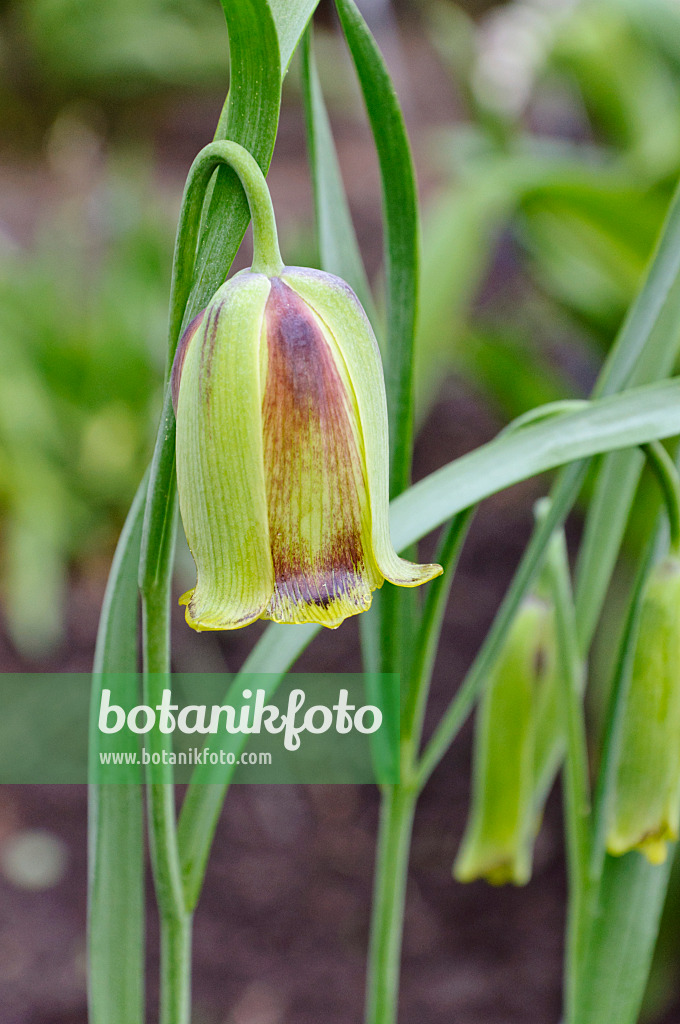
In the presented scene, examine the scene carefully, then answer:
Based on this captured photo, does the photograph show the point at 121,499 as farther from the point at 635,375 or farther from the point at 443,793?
the point at 635,375

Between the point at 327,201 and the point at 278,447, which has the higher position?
the point at 327,201

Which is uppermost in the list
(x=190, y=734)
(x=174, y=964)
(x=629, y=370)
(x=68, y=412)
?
(x=68, y=412)

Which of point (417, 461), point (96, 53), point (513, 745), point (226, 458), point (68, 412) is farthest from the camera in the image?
point (96, 53)

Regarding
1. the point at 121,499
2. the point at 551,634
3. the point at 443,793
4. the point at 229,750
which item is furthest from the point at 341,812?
the point at 229,750

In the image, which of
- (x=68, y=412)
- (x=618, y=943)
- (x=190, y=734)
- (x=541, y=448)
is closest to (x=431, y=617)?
(x=541, y=448)

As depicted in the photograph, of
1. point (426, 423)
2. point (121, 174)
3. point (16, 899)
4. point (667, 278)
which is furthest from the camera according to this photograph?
point (121, 174)

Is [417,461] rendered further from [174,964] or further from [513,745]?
[174,964]

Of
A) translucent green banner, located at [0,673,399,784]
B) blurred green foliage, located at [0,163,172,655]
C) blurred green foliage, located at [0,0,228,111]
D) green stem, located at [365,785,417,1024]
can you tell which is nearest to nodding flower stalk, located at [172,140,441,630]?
green stem, located at [365,785,417,1024]
